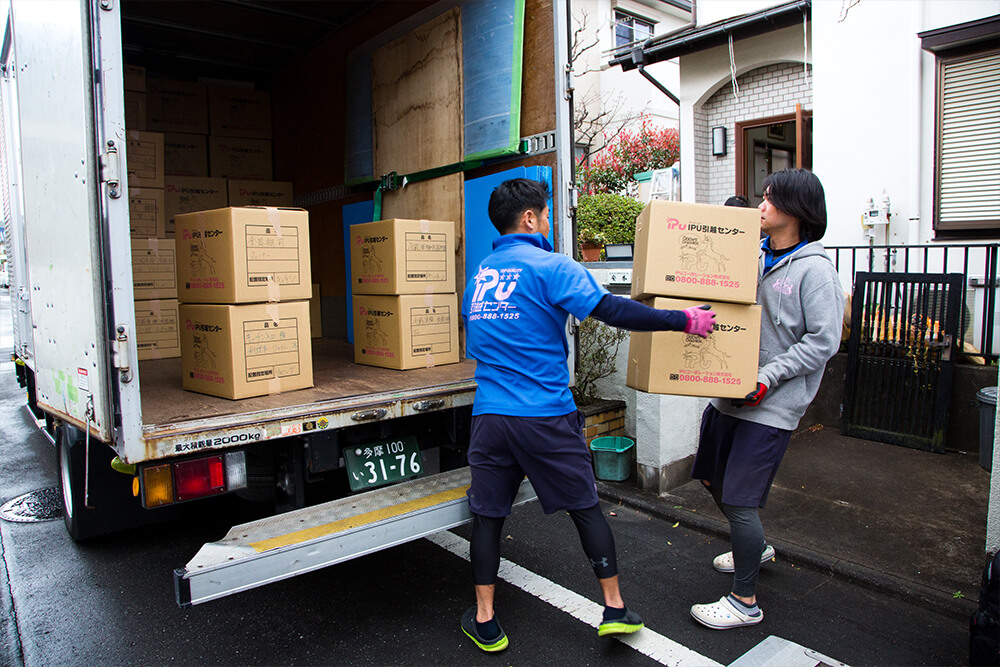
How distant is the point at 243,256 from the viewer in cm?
323

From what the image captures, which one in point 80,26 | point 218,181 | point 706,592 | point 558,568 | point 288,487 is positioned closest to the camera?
point 80,26

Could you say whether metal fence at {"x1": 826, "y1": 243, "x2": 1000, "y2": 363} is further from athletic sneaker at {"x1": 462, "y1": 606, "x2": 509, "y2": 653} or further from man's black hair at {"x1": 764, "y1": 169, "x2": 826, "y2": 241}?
athletic sneaker at {"x1": 462, "y1": 606, "x2": 509, "y2": 653}

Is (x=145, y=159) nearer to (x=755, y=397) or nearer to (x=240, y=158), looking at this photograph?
(x=240, y=158)

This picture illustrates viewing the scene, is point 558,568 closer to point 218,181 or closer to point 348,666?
point 348,666

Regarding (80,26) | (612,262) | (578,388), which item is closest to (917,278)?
(612,262)

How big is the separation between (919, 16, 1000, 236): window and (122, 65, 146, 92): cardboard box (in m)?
6.68

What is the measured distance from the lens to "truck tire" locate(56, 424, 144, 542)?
3652mm

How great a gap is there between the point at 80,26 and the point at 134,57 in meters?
4.17

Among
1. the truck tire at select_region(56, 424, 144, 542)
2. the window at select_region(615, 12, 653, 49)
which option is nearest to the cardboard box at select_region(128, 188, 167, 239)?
the truck tire at select_region(56, 424, 144, 542)

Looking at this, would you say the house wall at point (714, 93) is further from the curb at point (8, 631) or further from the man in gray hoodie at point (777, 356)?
the curb at point (8, 631)

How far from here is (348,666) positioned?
2.73 m

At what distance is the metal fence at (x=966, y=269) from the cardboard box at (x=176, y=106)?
5.60 metres

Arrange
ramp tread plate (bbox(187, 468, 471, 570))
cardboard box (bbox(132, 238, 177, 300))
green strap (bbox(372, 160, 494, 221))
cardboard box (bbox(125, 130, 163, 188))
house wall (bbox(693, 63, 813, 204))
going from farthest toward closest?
house wall (bbox(693, 63, 813, 204)) → cardboard box (bbox(125, 130, 163, 188)) → cardboard box (bbox(132, 238, 177, 300)) → green strap (bbox(372, 160, 494, 221)) → ramp tread plate (bbox(187, 468, 471, 570))

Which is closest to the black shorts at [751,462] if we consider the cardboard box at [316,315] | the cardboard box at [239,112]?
the cardboard box at [316,315]
